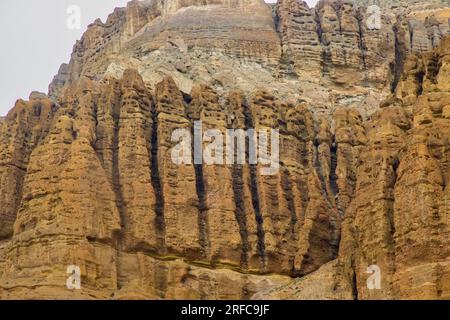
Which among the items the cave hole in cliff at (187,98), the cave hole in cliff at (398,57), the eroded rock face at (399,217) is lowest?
the eroded rock face at (399,217)

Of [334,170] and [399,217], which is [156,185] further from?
[399,217]

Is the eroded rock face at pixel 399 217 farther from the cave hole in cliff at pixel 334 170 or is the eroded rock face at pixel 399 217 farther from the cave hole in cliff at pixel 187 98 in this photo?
the cave hole in cliff at pixel 187 98

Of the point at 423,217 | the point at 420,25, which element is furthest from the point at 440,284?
the point at 420,25

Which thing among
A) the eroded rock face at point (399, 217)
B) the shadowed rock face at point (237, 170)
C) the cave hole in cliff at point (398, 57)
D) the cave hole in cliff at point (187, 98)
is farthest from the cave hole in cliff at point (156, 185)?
the cave hole in cliff at point (398, 57)

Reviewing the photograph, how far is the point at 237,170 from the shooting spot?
132m

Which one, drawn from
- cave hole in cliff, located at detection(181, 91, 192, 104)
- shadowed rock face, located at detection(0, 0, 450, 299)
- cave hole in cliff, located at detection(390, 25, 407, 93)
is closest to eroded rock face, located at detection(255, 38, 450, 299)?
shadowed rock face, located at detection(0, 0, 450, 299)

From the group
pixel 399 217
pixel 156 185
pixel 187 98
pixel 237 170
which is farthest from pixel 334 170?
pixel 399 217

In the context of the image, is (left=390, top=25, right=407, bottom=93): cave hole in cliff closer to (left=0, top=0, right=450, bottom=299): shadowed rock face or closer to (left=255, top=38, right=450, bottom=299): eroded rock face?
(left=0, top=0, right=450, bottom=299): shadowed rock face

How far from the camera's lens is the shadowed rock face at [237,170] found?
116m

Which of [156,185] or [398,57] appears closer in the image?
[156,185]

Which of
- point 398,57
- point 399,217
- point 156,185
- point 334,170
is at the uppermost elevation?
point 398,57

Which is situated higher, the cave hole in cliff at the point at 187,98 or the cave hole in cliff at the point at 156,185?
the cave hole in cliff at the point at 187,98

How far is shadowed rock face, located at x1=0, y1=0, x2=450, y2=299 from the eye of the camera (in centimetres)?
11588
